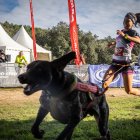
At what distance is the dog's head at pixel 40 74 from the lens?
3408mm

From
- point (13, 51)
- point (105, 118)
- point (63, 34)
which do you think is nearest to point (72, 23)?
point (13, 51)

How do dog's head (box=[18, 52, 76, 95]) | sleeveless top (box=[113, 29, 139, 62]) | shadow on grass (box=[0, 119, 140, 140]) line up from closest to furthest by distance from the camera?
dog's head (box=[18, 52, 76, 95]) → shadow on grass (box=[0, 119, 140, 140]) → sleeveless top (box=[113, 29, 139, 62])

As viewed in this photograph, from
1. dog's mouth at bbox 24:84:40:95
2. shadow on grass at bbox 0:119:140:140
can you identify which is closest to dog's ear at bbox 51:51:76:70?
dog's mouth at bbox 24:84:40:95

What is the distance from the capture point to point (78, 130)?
21.4 feet

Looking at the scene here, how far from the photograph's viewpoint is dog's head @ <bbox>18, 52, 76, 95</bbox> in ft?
11.2

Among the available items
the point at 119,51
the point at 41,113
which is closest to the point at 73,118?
the point at 41,113

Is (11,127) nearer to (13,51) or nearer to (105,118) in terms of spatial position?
Answer: (105,118)

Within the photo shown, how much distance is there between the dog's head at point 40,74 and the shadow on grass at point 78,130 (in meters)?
2.61

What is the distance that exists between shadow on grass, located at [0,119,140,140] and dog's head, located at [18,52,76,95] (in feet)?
8.56

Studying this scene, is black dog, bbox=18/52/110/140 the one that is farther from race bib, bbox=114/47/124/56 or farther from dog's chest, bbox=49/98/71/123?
race bib, bbox=114/47/124/56

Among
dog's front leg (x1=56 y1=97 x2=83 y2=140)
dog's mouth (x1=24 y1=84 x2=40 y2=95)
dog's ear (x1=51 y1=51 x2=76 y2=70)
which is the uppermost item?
dog's ear (x1=51 y1=51 x2=76 y2=70)

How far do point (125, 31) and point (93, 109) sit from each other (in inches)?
124

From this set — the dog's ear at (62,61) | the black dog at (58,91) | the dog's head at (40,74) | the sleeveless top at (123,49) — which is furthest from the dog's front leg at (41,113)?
the sleeveless top at (123,49)

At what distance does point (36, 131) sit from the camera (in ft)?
13.6
